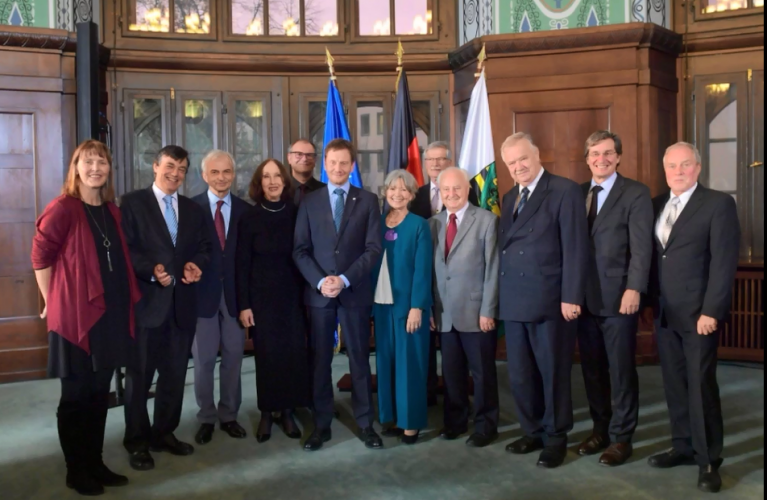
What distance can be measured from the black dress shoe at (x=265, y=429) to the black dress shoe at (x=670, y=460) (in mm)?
1928

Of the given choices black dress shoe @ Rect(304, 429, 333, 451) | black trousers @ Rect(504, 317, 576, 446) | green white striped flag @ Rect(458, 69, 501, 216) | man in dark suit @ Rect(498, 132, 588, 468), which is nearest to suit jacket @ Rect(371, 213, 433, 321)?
man in dark suit @ Rect(498, 132, 588, 468)

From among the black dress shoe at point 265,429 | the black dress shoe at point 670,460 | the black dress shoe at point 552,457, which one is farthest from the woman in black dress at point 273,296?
the black dress shoe at point 670,460

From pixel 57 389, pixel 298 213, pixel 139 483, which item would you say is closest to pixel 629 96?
pixel 298 213

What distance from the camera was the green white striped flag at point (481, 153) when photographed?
15.0ft

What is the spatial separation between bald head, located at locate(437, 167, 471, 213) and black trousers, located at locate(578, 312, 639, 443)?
0.86 meters

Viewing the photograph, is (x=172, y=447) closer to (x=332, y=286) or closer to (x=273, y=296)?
(x=273, y=296)

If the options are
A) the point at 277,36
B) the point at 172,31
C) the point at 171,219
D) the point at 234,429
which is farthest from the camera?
Answer: the point at 277,36

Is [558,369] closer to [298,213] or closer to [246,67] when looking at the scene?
[298,213]

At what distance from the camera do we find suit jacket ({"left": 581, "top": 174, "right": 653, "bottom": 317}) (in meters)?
3.18

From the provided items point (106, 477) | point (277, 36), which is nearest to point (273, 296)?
point (106, 477)

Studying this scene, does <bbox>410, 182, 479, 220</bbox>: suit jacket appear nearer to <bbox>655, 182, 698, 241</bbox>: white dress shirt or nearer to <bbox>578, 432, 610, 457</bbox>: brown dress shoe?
<bbox>655, 182, 698, 241</bbox>: white dress shirt

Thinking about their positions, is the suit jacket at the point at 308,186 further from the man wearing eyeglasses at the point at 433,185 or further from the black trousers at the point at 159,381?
the black trousers at the point at 159,381

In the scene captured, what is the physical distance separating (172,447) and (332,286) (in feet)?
3.84

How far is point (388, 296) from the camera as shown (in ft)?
11.6
